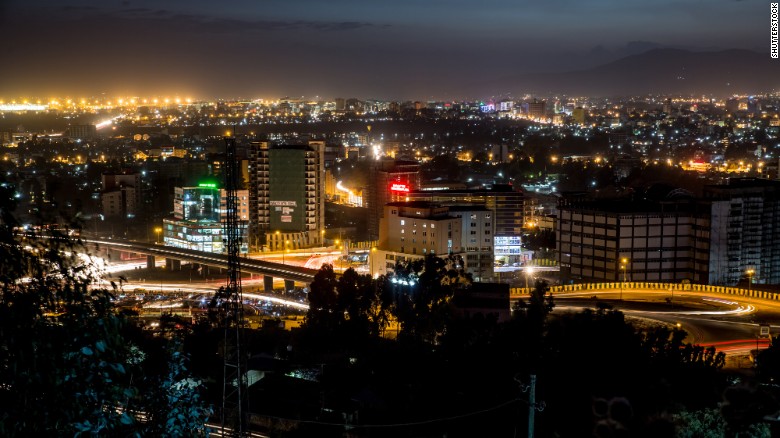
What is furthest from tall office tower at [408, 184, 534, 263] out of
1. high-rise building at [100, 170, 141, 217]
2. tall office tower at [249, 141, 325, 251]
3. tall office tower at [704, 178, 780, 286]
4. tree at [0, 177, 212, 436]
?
tree at [0, 177, 212, 436]

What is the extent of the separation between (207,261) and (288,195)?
3.31 metres

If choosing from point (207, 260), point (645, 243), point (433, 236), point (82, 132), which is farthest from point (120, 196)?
point (82, 132)

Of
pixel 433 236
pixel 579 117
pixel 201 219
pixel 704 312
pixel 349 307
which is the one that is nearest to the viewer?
pixel 349 307

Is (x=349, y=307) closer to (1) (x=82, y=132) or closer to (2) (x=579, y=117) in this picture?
(1) (x=82, y=132)

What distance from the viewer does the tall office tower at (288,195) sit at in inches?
637

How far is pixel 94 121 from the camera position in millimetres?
53719

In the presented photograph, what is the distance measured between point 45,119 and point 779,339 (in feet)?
168

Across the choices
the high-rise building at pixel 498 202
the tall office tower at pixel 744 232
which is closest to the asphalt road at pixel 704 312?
the tall office tower at pixel 744 232

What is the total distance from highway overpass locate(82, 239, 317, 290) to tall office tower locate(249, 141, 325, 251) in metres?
2.02

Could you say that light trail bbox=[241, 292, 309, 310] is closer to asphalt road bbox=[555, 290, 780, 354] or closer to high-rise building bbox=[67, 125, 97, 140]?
asphalt road bbox=[555, 290, 780, 354]

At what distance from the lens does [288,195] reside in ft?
53.4

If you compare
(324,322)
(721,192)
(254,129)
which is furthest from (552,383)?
(254,129)

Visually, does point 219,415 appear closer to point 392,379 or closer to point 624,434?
point 392,379

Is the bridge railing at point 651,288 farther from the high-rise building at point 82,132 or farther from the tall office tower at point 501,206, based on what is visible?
the high-rise building at point 82,132
